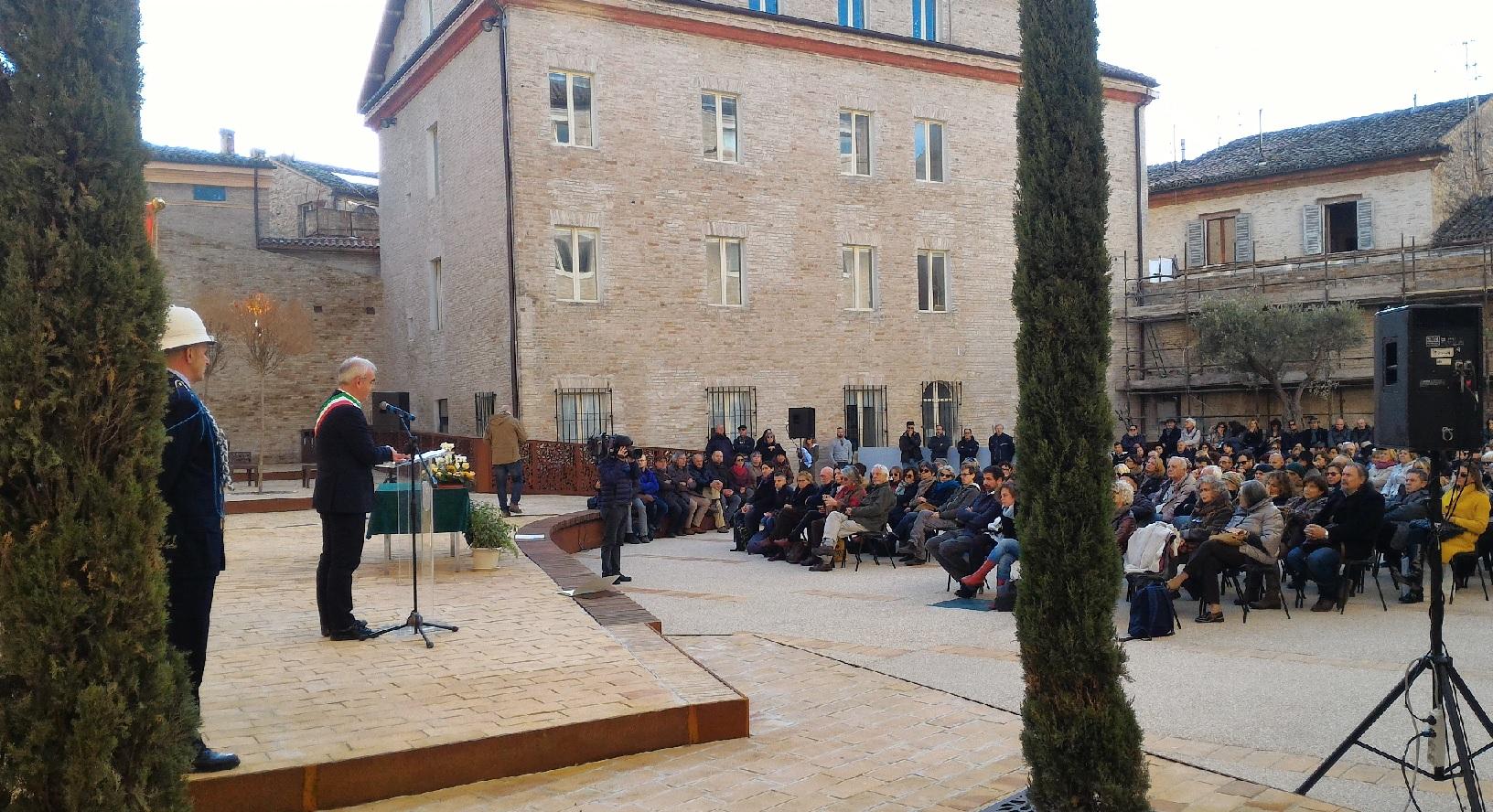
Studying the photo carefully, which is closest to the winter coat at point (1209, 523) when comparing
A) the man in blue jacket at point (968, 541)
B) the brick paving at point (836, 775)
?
the man in blue jacket at point (968, 541)

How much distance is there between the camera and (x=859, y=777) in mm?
5281

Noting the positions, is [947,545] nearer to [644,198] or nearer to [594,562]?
[594,562]

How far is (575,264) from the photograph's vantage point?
23.9 metres

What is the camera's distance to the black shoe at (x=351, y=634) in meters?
7.48

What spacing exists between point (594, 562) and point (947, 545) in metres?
4.92

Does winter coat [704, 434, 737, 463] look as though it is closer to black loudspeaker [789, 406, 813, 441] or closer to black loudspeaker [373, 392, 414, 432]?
black loudspeaker [789, 406, 813, 441]

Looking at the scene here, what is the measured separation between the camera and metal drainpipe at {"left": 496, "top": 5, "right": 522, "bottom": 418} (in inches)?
899

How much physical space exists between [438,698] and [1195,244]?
1402 inches

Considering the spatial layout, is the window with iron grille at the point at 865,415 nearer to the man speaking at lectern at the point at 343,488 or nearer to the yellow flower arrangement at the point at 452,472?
the yellow flower arrangement at the point at 452,472

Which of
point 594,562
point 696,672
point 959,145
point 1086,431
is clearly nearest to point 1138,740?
point 1086,431

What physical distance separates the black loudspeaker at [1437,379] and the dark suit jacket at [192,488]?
548cm

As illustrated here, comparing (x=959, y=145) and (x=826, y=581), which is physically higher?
(x=959, y=145)

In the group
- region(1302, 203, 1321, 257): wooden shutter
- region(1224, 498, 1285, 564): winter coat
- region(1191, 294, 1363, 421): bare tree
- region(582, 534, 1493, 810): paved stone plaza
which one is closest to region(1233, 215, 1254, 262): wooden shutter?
region(1302, 203, 1321, 257): wooden shutter

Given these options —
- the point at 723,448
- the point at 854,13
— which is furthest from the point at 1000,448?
the point at 854,13
